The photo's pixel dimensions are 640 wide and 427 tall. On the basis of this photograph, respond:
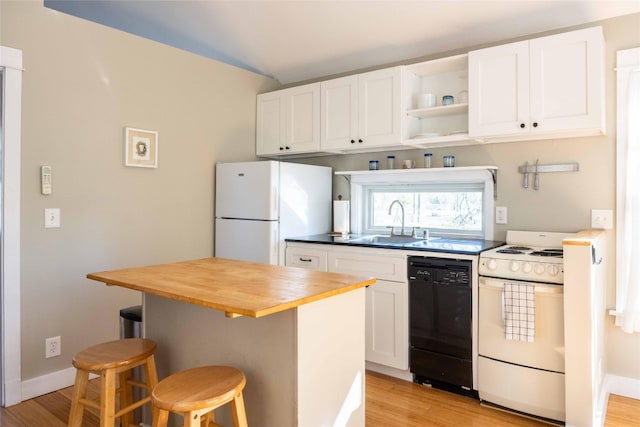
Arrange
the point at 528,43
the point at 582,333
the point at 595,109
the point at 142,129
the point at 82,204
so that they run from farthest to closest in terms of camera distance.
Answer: the point at 142,129 < the point at 82,204 < the point at 528,43 < the point at 595,109 < the point at 582,333

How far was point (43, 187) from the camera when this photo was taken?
2.77 metres

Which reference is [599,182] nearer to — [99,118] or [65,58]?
[99,118]

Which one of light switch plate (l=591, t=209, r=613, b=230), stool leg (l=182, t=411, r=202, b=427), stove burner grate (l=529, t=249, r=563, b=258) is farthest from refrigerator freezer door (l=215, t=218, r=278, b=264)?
light switch plate (l=591, t=209, r=613, b=230)

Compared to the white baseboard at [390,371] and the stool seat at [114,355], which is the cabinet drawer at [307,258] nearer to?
the white baseboard at [390,371]

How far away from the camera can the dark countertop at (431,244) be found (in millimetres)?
2745

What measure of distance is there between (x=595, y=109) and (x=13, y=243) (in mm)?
3533

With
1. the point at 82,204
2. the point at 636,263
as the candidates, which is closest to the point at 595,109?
the point at 636,263

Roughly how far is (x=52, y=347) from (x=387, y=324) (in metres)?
2.19

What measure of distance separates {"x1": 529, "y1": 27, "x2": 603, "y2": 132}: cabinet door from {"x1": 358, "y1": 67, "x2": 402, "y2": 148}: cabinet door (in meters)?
0.94

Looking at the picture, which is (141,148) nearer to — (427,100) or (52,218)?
(52,218)

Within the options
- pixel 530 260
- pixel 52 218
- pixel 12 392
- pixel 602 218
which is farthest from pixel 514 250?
pixel 12 392

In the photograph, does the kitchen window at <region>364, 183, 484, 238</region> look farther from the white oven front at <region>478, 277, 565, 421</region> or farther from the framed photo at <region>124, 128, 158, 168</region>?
the framed photo at <region>124, 128, 158, 168</region>

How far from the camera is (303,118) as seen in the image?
3861mm

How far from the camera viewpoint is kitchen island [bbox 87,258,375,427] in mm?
1646
